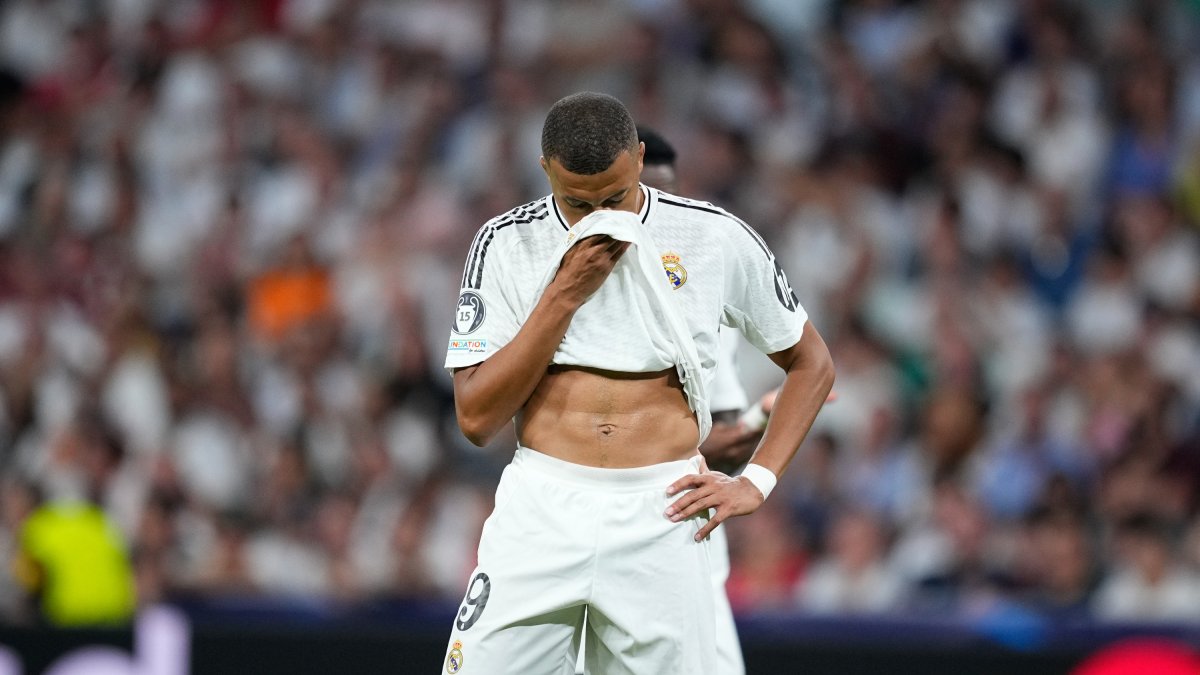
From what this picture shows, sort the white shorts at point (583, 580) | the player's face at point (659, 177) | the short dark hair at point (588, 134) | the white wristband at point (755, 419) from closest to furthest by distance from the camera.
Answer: the short dark hair at point (588, 134) → the white shorts at point (583, 580) → the white wristband at point (755, 419) → the player's face at point (659, 177)

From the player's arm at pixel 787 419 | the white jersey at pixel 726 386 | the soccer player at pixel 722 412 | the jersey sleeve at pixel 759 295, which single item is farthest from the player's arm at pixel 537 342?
the white jersey at pixel 726 386

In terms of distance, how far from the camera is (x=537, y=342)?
3.60m

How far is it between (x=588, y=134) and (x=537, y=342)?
50 centimetres

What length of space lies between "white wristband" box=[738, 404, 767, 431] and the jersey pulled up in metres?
0.72

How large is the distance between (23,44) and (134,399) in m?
3.85

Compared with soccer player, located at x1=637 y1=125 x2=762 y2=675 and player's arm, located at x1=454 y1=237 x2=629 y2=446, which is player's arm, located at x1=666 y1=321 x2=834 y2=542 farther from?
soccer player, located at x1=637 y1=125 x2=762 y2=675

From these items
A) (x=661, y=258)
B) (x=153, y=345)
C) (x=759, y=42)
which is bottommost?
(x=661, y=258)

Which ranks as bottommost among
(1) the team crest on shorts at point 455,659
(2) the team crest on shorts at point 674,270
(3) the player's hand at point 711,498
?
(1) the team crest on shorts at point 455,659

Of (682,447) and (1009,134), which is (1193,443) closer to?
(1009,134)

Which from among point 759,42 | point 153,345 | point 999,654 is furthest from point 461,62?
point 999,654

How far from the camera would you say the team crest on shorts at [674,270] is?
3.82 m

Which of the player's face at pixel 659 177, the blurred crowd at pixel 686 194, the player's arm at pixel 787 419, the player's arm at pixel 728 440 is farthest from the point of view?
the blurred crowd at pixel 686 194

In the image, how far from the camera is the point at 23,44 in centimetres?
1200

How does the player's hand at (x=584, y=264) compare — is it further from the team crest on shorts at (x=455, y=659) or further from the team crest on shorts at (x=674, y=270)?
the team crest on shorts at (x=455, y=659)
